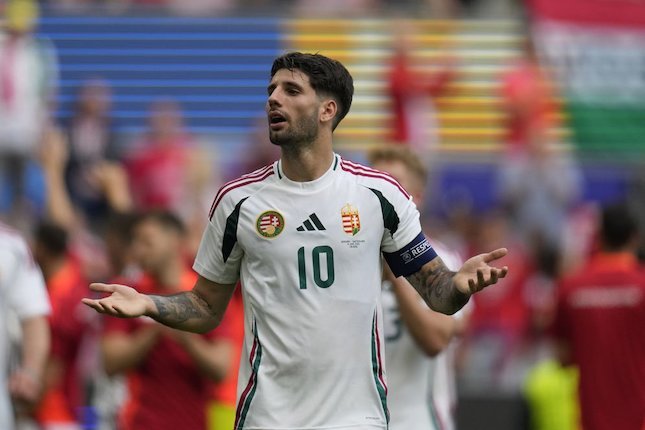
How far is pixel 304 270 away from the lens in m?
6.34

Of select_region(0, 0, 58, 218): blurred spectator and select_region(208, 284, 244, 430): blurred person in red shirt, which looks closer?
select_region(208, 284, 244, 430): blurred person in red shirt

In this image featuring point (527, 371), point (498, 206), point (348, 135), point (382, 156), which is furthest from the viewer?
point (348, 135)

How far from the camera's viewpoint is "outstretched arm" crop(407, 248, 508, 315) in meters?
6.02

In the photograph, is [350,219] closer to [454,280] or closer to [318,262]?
[318,262]

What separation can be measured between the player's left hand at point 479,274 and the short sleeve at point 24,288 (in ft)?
9.90

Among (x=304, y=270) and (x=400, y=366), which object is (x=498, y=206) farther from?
(x=304, y=270)

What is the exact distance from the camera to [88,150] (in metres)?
16.4

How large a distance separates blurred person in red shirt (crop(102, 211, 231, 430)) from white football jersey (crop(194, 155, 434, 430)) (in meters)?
2.08

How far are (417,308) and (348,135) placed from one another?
11211mm

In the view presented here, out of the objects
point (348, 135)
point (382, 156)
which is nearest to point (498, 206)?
point (348, 135)

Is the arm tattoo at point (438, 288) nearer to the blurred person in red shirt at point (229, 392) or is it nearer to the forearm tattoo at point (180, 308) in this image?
the forearm tattoo at point (180, 308)

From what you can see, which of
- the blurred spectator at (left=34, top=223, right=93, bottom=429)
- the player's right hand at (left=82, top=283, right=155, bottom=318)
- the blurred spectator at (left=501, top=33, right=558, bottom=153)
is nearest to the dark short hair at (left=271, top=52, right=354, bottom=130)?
the player's right hand at (left=82, top=283, right=155, bottom=318)

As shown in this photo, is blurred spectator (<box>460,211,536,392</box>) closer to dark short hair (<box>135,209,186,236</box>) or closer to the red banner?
the red banner

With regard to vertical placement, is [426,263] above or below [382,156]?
below
